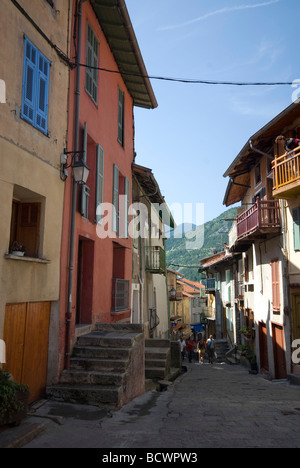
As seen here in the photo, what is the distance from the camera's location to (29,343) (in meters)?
6.63

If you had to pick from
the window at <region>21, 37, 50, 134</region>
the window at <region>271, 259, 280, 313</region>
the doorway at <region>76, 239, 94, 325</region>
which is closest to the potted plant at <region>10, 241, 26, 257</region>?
the window at <region>21, 37, 50, 134</region>

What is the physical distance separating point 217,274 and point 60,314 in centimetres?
2689

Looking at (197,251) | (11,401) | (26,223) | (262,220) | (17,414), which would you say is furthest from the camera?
(197,251)

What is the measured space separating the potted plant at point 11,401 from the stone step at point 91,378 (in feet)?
7.22

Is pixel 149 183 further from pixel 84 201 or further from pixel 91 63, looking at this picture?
pixel 84 201

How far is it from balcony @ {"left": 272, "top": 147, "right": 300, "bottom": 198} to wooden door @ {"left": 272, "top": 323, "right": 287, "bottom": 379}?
211 inches

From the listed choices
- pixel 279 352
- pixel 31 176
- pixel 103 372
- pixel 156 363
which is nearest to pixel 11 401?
pixel 103 372

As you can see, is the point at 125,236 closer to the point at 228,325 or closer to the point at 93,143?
the point at 93,143

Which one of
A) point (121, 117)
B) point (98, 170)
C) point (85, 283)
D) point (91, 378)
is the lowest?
point (91, 378)

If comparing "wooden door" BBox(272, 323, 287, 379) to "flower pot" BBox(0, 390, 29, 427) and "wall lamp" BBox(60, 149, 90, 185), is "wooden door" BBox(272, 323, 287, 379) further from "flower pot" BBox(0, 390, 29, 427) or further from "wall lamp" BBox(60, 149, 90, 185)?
"flower pot" BBox(0, 390, 29, 427)

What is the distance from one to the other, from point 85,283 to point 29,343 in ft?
10.1

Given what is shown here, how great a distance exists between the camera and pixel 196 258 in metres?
123

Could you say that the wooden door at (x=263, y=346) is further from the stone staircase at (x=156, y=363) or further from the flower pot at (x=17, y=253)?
the flower pot at (x=17, y=253)

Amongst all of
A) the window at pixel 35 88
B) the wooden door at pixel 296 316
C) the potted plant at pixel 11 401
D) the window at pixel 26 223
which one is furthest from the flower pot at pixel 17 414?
the wooden door at pixel 296 316
